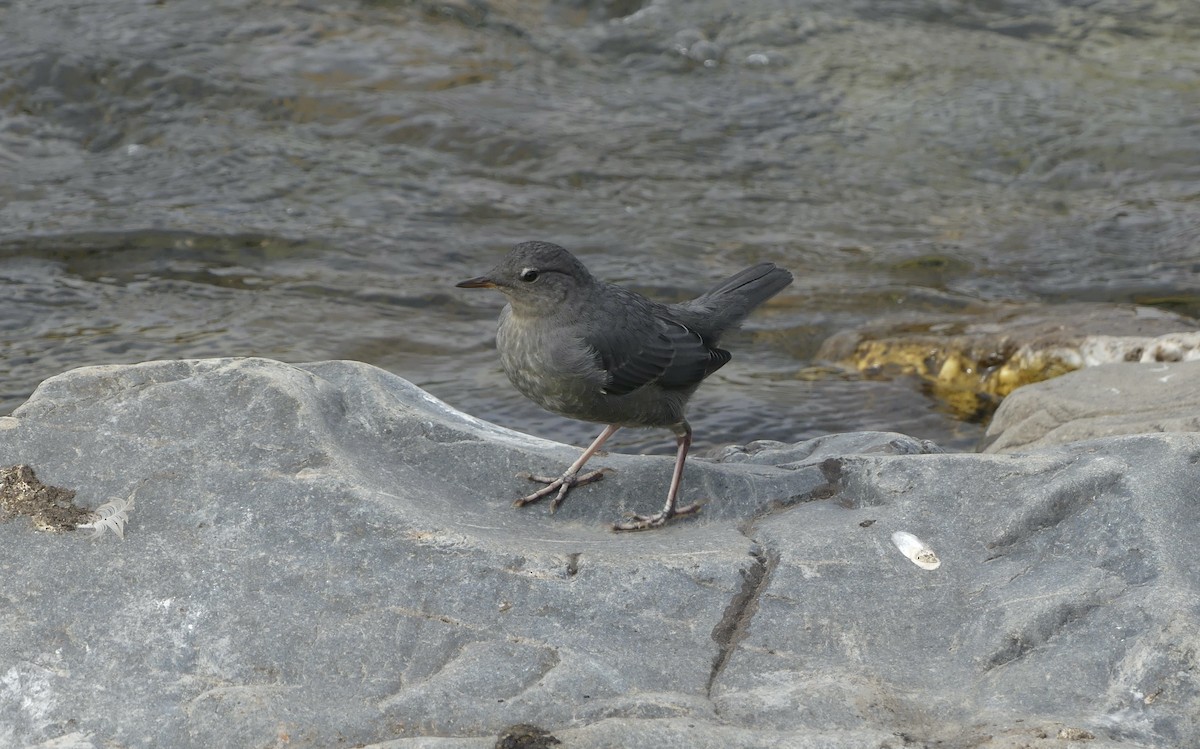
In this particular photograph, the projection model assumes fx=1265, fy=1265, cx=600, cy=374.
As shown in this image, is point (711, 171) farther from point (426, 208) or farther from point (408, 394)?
point (408, 394)

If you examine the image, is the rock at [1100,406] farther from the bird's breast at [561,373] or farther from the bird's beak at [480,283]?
the bird's beak at [480,283]

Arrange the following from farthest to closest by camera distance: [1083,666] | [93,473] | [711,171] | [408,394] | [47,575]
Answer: [711,171], [408,394], [93,473], [47,575], [1083,666]

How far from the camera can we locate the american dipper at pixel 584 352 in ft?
14.1

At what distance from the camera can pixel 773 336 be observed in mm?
7648

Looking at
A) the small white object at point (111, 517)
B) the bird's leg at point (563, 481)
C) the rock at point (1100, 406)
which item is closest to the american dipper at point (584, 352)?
the bird's leg at point (563, 481)

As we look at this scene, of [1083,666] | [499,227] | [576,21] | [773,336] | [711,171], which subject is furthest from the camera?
[576,21]

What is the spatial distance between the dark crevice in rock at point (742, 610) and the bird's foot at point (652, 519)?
1.72 feet

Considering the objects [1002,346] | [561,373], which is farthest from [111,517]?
[1002,346]

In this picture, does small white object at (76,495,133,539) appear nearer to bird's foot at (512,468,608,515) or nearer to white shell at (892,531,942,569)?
bird's foot at (512,468,608,515)

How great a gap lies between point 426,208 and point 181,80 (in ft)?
8.39

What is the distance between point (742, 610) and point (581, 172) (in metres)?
6.55

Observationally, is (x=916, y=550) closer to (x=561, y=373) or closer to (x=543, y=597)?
(x=543, y=597)

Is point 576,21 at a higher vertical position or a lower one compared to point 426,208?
higher

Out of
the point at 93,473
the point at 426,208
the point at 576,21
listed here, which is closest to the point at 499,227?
the point at 426,208
